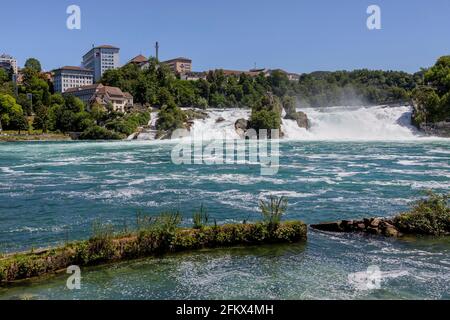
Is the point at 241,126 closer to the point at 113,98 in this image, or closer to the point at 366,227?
the point at 113,98

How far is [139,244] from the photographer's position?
15492mm

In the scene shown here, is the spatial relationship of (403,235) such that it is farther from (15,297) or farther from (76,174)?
(76,174)

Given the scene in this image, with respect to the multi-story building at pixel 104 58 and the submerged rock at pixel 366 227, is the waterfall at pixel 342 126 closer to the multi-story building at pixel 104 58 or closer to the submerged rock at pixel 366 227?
the submerged rock at pixel 366 227

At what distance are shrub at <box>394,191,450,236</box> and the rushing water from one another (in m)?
0.87

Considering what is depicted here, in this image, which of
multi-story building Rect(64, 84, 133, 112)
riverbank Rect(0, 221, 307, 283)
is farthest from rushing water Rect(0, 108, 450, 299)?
multi-story building Rect(64, 84, 133, 112)

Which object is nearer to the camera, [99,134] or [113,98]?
[99,134]

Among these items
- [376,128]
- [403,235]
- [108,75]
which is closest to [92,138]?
[108,75]

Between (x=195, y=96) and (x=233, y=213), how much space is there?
117069 mm

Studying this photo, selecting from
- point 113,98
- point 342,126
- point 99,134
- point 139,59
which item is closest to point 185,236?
point 342,126

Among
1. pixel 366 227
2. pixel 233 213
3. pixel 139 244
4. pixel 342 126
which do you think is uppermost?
pixel 342 126

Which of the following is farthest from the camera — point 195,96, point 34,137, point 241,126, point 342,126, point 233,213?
point 195,96

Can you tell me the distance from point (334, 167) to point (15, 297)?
32634 millimetres

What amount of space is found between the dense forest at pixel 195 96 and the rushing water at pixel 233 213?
45.0 m

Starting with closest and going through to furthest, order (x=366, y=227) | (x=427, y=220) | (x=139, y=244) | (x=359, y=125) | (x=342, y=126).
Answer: (x=139, y=244) → (x=427, y=220) → (x=366, y=227) → (x=359, y=125) → (x=342, y=126)
